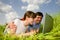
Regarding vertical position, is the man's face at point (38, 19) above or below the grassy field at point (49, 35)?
above

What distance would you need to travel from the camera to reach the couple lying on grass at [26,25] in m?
3.61

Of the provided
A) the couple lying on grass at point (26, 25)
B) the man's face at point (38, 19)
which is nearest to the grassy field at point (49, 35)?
the couple lying on grass at point (26, 25)

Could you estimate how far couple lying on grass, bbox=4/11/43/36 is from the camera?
361 cm

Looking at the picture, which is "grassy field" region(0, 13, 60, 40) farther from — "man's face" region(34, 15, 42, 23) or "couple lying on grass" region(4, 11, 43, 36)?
"man's face" region(34, 15, 42, 23)

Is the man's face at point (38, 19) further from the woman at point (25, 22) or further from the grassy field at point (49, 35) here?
the grassy field at point (49, 35)

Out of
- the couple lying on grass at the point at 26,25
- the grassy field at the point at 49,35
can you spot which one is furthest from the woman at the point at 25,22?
the grassy field at the point at 49,35

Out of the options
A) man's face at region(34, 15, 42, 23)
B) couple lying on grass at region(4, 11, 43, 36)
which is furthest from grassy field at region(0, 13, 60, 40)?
man's face at region(34, 15, 42, 23)

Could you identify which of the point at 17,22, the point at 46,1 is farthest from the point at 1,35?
the point at 46,1

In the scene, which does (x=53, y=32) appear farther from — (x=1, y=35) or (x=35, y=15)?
(x=1, y=35)

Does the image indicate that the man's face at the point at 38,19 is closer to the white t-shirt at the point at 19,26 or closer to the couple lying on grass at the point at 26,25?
the couple lying on grass at the point at 26,25

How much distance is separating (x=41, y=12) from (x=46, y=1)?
17 centimetres

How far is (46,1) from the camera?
3658 millimetres

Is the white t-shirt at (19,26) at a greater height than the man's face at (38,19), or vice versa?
the man's face at (38,19)

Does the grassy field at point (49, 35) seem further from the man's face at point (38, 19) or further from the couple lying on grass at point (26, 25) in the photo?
the man's face at point (38, 19)
